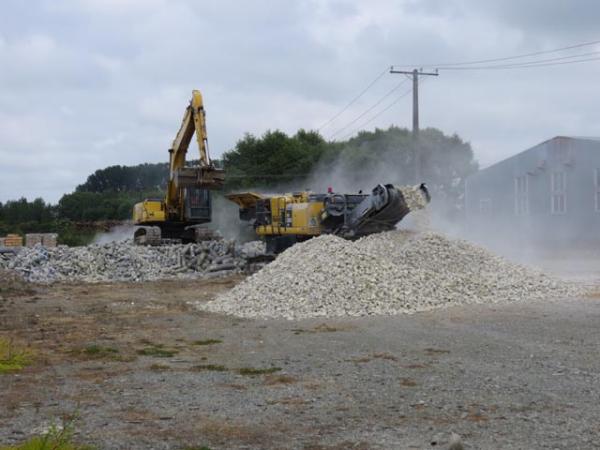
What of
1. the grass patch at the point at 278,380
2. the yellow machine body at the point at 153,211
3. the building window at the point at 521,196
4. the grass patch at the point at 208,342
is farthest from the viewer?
the building window at the point at 521,196

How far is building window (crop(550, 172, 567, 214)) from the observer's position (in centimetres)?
3306

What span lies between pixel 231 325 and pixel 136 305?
4201mm

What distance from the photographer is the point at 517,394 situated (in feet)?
24.2

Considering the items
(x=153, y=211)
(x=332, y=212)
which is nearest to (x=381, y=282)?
(x=332, y=212)

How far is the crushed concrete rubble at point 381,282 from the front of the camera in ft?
47.9

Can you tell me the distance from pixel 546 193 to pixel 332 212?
16825 millimetres

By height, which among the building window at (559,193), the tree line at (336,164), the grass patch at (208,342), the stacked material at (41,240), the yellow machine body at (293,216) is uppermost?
the tree line at (336,164)

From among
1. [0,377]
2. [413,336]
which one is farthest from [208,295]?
[0,377]

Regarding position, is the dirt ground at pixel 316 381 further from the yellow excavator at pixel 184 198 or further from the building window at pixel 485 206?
the building window at pixel 485 206

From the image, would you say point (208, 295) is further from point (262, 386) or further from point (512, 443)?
point (512, 443)

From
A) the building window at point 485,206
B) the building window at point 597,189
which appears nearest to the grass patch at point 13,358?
the building window at point 597,189

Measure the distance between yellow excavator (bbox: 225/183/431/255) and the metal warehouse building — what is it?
539 inches

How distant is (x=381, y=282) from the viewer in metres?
15.3

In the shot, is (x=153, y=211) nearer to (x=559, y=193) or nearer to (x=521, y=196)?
(x=559, y=193)
